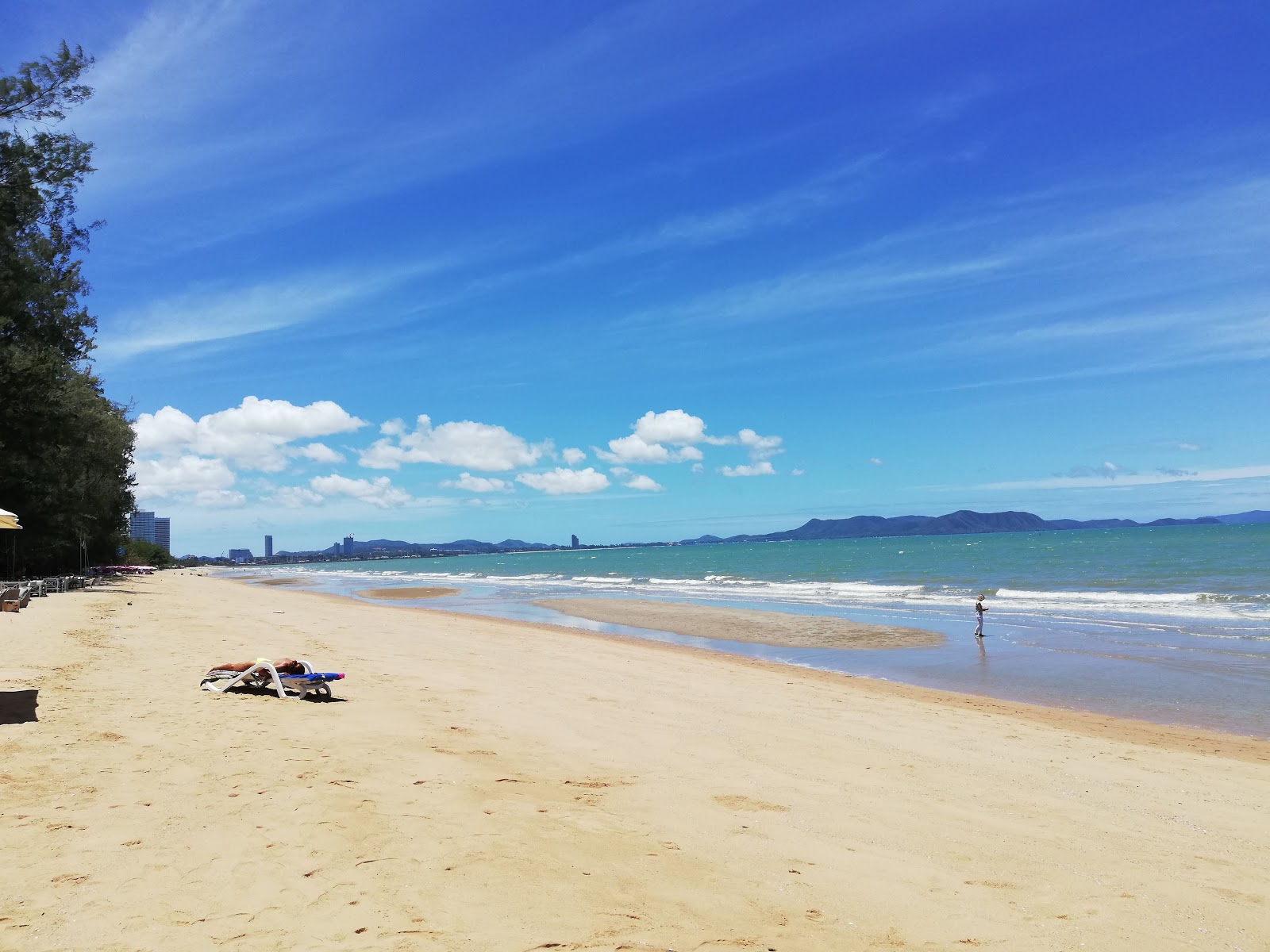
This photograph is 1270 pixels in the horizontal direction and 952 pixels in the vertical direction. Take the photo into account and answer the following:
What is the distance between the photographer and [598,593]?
47.8 meters

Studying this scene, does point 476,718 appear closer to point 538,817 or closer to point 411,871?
point 538,817

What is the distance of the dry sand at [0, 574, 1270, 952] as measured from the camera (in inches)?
165

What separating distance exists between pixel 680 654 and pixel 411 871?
48.9 ft

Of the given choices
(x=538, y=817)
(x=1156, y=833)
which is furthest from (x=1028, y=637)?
(x=538, y=817)

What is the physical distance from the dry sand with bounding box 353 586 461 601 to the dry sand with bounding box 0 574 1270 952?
37434 millimetres

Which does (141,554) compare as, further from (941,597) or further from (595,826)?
(595,826)

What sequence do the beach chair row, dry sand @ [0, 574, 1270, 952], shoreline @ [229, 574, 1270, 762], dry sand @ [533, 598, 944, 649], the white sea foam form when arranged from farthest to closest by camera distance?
the white sea foam
dry sand @ [533, 598, 944, 649]
the beach chair row
shoreline @ [229, 574, 1270, 762]
dry sand @ [0, 574, 1270, 952]

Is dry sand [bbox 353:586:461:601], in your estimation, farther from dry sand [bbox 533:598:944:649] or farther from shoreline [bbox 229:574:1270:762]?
shoreline [bbox 229:574:1270:762]

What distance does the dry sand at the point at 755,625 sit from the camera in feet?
73.5

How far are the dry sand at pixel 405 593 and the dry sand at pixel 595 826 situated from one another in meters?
37.4

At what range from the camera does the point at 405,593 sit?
2045 inches

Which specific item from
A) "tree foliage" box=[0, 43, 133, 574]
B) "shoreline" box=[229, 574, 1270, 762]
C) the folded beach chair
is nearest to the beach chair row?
"tree foliage" box=[0, 43, 133, 574]

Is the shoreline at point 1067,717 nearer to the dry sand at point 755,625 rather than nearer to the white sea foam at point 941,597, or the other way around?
the dry sand at point 755,625

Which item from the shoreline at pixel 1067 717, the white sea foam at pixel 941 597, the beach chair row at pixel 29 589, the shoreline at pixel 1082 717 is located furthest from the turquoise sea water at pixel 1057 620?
the beach chair row at pixel 29 589
